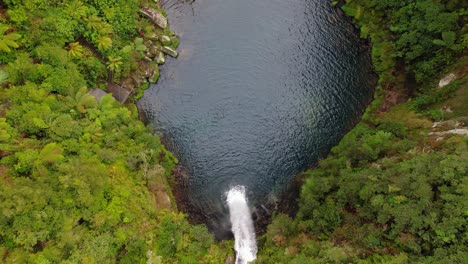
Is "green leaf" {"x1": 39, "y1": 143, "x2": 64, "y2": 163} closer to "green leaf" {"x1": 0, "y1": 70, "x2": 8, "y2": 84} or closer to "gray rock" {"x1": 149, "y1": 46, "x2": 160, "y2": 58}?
"green leaf" {"x1": 0, "y1": 70, "x2": 8, "y2": 84}

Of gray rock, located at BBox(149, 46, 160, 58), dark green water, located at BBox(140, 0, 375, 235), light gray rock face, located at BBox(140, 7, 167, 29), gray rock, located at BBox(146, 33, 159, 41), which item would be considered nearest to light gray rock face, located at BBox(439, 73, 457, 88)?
dark green water, located at BBox(140, 0, 375, 235)

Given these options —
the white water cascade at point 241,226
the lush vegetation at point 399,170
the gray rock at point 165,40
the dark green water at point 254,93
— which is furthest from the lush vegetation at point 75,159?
the lush vegetation at point 399,170

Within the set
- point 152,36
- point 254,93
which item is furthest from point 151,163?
point 152,36

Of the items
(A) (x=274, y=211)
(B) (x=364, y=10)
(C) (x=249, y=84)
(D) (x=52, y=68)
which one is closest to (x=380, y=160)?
(A) (x=274, y=211)

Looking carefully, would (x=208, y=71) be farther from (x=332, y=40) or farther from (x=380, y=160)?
(x=380, y=160)

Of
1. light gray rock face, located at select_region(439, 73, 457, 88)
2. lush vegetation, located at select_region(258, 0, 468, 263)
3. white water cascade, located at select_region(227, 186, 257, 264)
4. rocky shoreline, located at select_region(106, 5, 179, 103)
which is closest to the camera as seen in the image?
lush vegetation, located at select_region(258, 0, 468, 263)

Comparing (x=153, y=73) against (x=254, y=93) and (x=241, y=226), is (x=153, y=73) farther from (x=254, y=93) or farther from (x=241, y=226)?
(x=241, y=226)
